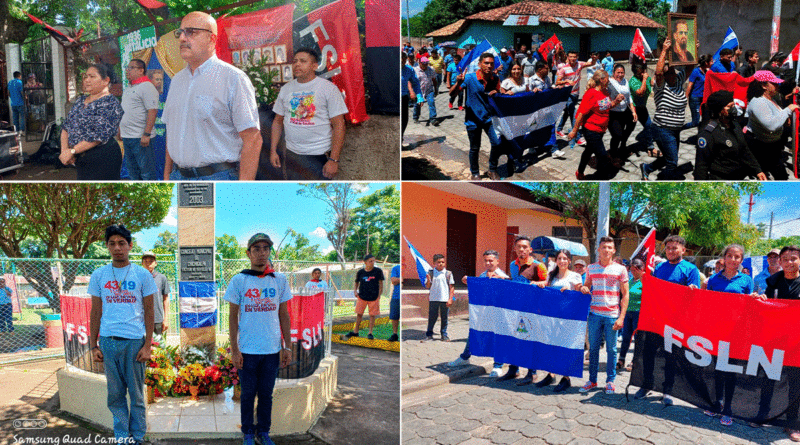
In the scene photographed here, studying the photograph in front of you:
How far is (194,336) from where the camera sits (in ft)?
14.1

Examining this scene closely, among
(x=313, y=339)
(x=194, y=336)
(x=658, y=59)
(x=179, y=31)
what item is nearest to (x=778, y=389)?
(x=658, y=59)

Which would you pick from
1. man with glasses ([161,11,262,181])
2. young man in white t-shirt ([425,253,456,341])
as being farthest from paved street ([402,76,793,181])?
man with glasses ([161,11,262,181])

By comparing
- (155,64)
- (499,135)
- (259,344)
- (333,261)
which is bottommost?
(259,344)

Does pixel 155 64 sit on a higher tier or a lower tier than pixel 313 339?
higher

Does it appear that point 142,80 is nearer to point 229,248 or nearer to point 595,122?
point 229,248

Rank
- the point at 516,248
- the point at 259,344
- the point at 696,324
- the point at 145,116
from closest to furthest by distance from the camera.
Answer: the point at 259,344, the point at 696,324, the point at 145,116, the point at 516,248

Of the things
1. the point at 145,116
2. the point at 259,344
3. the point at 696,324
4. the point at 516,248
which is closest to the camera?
the point at 259,344

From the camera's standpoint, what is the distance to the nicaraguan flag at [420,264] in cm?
448

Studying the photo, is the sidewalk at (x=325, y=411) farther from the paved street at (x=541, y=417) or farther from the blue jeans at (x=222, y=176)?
the blue jeans at (x=222, y=176)

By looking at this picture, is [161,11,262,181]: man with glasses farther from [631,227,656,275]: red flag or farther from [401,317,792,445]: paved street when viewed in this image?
[631,227,656,275]: red flag

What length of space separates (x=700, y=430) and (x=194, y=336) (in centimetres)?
350

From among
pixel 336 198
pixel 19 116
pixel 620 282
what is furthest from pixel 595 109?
pixel 19 116

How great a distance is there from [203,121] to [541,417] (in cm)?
298

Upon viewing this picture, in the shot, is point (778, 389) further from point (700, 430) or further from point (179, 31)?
point (179, 31)
